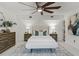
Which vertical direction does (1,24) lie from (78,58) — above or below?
above

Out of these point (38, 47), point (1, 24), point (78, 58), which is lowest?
point (38, 47)

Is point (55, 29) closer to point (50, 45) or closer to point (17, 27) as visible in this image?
point (17, 27)

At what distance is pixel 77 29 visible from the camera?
584cm

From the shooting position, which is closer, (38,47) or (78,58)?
(78,58)

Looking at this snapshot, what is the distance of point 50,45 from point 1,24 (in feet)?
9.32

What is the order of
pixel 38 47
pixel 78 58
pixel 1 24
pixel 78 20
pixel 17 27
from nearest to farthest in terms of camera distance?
1. pixel 78 58
2. pixel 38 47
3. pixel 78 20
4. pixel 1 24
5. pixel 17 27

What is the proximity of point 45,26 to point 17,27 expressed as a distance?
189 centimetres

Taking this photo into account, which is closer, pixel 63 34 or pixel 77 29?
pixel 77 29

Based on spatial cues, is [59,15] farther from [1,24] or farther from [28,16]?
[1,24]

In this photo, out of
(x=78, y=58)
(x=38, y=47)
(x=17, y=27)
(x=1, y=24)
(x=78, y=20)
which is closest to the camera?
(x=78, y=58)

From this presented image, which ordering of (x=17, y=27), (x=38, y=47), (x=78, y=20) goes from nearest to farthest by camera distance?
(x=38, y=47), (x=78, y=20), (x=17, y=27)

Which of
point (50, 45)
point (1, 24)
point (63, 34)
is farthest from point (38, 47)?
point (63, 34)

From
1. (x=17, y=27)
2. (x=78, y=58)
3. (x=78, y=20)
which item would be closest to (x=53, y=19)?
(x=17, y=27)

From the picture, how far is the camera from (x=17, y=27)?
27.7 ft
